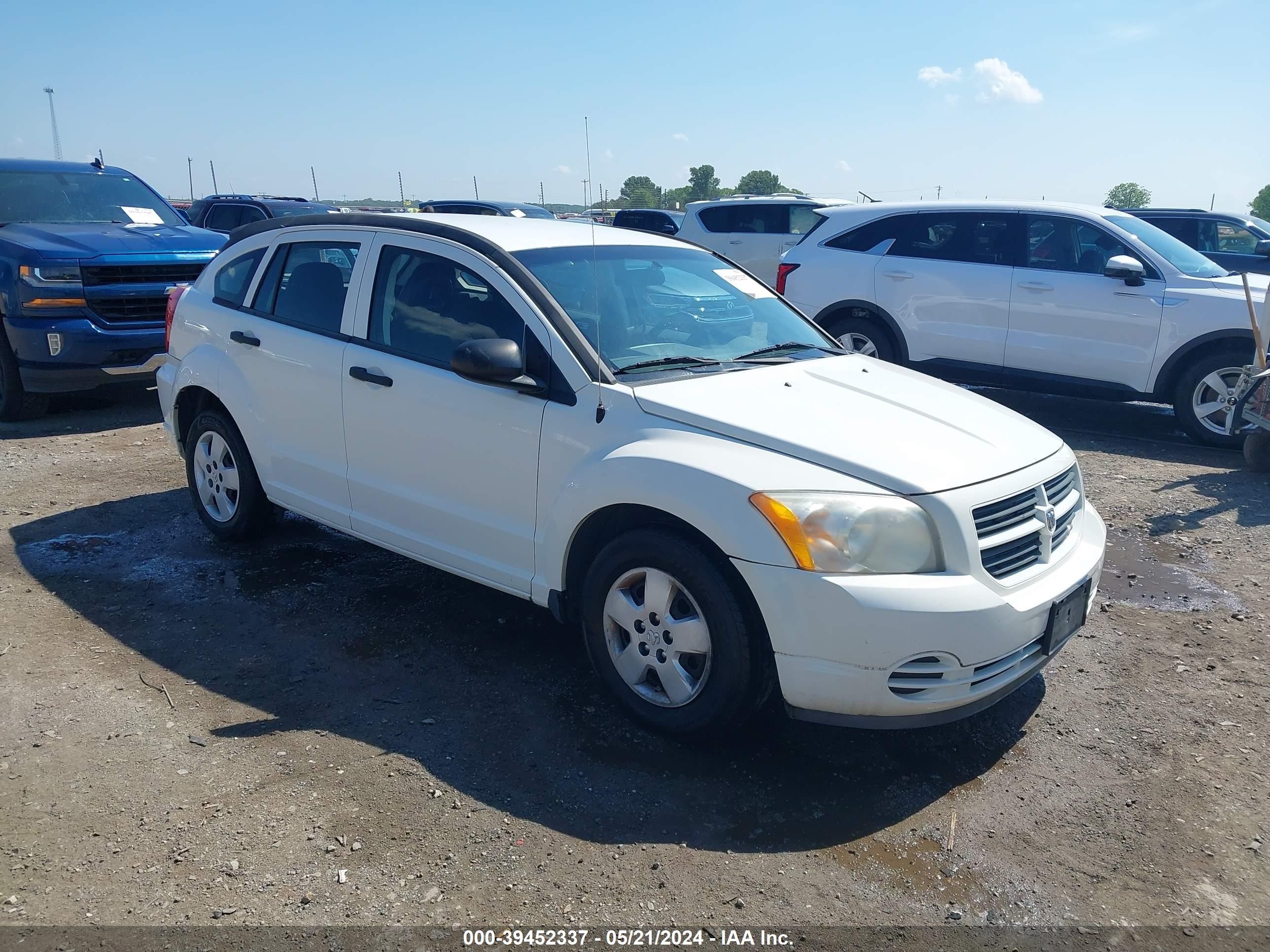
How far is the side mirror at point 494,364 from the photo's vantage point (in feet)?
12.4

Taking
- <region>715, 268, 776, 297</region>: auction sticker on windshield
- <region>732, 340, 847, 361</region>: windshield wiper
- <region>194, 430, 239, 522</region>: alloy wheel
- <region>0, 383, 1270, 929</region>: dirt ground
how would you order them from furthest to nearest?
1. <region>194, 430, 239, 522</region>: alloy wheel
2. <region>715, 268, 776, 297</region>: auction sticker on windshield
3. <region>732, 340, 847, 361</region>: windshield wiper
4. <region>0, 383, 1270, 929</region>: dirt ground

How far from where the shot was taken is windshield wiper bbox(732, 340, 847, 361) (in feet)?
14.3

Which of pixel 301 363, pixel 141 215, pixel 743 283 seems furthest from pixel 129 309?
pixel 743 283

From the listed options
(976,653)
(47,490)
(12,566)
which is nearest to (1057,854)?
(976,653)

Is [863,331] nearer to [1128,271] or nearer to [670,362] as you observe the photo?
[1128,271]

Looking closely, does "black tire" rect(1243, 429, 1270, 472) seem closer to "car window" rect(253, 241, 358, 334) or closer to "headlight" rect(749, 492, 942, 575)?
"headlight" rect(749, 492, 942, 575)

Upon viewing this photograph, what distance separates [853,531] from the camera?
3.18 m

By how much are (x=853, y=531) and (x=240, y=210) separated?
15667mm

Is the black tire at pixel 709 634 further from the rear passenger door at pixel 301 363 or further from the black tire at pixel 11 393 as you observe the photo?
the black tire at pixel 11 393

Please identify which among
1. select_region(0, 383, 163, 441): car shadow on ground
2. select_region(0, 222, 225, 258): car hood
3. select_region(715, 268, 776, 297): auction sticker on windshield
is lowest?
select_region(0, 383, 163, 441): car shadow on ground

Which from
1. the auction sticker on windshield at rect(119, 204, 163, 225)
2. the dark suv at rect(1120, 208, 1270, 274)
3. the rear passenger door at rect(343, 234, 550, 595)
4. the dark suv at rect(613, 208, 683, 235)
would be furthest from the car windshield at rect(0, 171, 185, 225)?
the dark suv at rect(613, 208, 683, 235)

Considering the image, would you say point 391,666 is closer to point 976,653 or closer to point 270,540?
point 270,540

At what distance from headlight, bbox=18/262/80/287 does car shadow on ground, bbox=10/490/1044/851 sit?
12.0 feet

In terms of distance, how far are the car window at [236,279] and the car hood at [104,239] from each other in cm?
386
